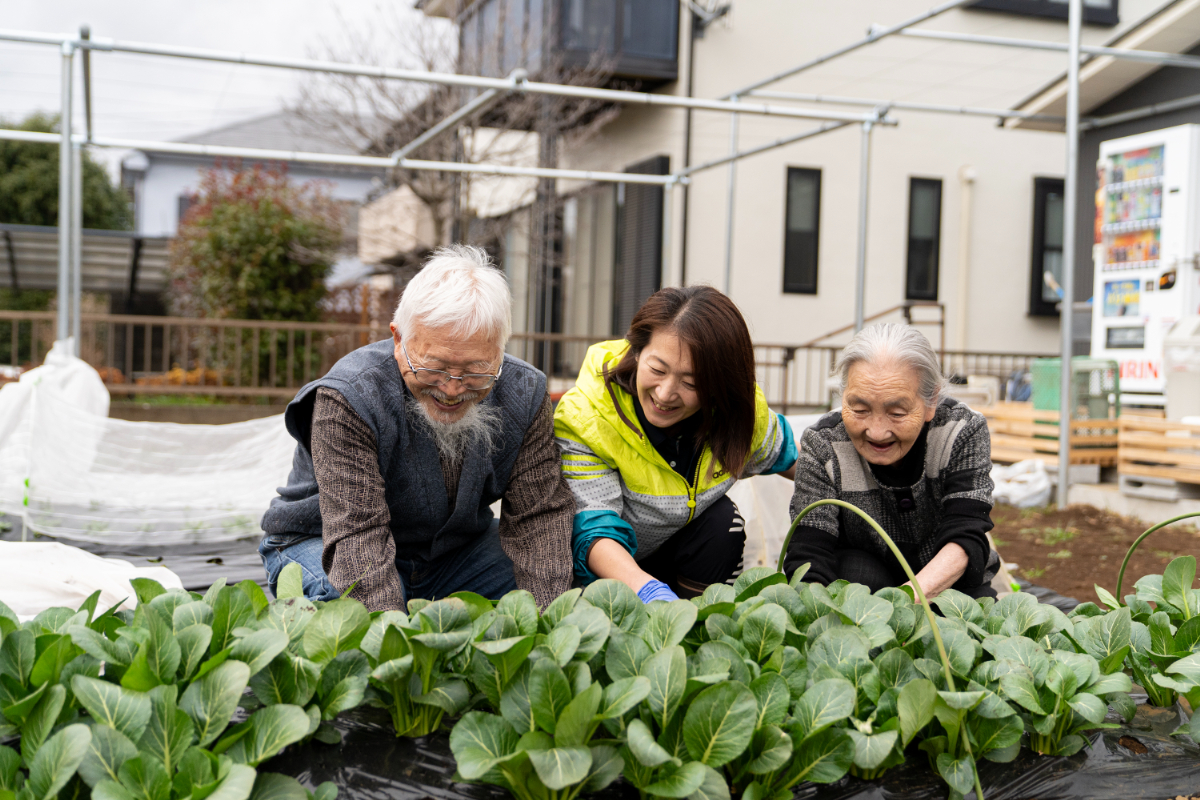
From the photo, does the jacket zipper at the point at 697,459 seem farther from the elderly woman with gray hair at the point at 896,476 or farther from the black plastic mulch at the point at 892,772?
the black plastic mulch at the point at 892,772

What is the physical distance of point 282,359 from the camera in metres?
8.45

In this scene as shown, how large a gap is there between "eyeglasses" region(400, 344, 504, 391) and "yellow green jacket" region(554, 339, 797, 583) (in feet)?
1.04

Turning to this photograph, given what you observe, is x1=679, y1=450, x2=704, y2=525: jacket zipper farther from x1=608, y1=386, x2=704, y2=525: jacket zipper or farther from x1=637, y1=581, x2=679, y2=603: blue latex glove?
x1=637, y1=581, x2=679, y2=603: blue latex glove

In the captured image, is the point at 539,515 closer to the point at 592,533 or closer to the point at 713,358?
the point at 592,533

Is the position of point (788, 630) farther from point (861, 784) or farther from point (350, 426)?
point (350, 426)

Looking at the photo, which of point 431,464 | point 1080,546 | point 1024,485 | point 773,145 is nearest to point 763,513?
point 431,464

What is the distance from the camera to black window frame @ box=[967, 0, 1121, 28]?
9.14m

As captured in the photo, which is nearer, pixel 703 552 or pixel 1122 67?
pixel 703 552

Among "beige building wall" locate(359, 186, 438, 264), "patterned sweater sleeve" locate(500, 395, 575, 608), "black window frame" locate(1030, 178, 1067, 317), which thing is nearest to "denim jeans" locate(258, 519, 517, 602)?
"patterned sweater sleeve" locate(500, 395, 575, 608)

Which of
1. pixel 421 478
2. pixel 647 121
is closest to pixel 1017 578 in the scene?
pixel 421 478

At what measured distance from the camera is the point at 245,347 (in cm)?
866

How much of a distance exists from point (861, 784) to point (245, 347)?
8.42 meters

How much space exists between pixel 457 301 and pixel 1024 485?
405 cm

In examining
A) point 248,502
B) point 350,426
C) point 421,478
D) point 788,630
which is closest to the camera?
point 788,630
